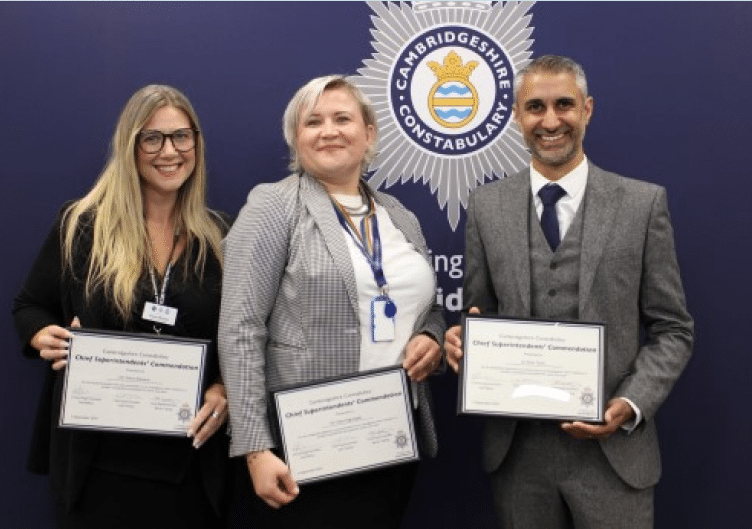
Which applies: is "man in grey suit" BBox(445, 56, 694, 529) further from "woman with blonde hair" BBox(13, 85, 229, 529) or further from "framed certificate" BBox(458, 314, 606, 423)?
"woman with blonde hair" BBox(13, 85, 229, 529)

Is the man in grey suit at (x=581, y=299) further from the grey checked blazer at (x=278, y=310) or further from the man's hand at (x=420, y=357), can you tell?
the grey checked blazer at (x=278, y=310)

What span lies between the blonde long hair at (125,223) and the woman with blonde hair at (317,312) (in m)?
0.22

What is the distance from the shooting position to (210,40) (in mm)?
2645

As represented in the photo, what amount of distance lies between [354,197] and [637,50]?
1.11m

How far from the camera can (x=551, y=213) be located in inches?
81.8

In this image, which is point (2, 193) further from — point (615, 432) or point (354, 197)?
point (615, 432)

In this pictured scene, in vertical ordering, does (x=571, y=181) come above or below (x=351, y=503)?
above

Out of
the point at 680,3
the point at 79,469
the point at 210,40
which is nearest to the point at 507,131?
the point at 680,3

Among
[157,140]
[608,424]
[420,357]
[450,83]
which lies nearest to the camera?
[608,424]

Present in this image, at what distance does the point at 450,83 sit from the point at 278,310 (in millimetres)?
1059

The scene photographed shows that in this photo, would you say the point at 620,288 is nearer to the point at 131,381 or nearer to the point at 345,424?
the point at 345,424

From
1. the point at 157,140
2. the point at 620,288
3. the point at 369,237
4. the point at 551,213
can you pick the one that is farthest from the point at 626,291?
the point at 157,140

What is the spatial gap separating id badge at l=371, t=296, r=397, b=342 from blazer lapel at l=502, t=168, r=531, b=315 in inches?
11.7

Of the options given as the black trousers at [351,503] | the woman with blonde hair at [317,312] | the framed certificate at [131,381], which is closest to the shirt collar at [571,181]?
the woman with blonde hair at [317,312]
